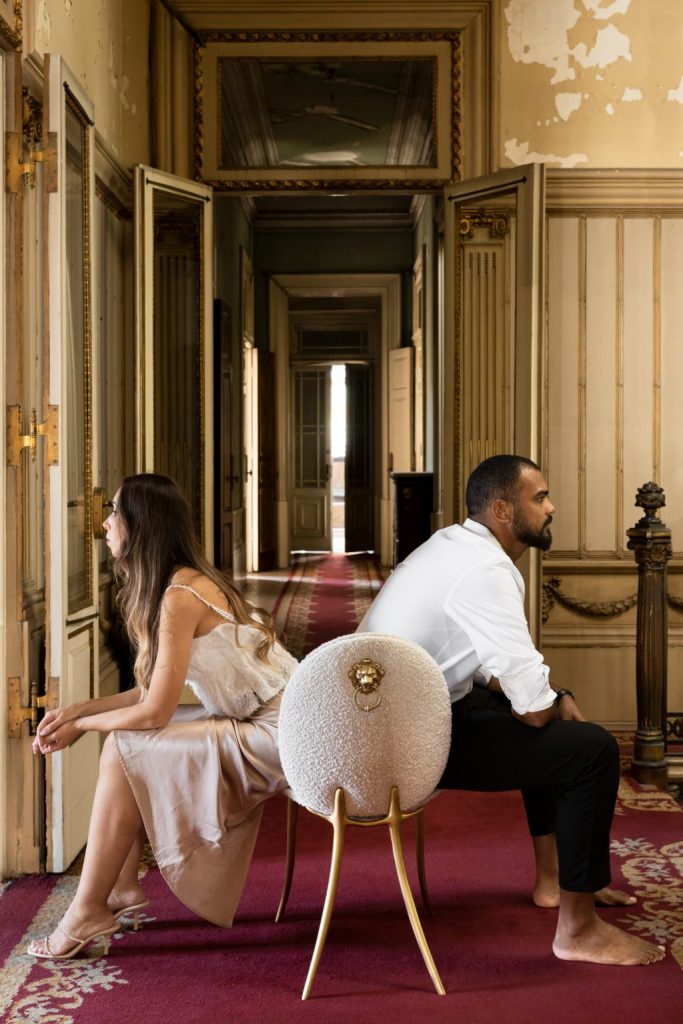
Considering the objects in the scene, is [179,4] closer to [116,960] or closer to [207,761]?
[207,761]

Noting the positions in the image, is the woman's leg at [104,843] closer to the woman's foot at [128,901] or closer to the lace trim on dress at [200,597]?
the woman's foot at [128,901]

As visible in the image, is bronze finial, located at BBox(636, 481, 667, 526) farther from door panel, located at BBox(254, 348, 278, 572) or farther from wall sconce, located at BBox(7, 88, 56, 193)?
door panel, located at BBox(254, 348, 278, 572)

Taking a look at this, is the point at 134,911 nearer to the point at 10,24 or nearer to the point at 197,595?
the point at 197,595

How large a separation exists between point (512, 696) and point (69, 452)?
5.80 feet

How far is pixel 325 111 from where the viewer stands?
536 cm

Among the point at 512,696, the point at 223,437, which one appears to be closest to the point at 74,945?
the point at 512,696

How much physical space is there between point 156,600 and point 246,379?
9258 millimetres

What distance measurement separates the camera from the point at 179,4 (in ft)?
16.9

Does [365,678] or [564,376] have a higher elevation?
[564,376]

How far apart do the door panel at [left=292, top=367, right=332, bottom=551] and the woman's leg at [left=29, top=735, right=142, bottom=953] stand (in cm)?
1199

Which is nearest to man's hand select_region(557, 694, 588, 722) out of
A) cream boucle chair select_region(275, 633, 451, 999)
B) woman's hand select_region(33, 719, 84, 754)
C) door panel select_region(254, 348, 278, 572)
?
cream boucle chair select_region(275, 633, 451, 999)

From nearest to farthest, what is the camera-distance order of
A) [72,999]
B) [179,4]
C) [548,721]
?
[72,999], [548,721], [179,4]

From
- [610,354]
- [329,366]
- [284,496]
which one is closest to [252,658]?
[610,354]

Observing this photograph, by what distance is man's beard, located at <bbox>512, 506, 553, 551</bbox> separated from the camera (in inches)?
114
